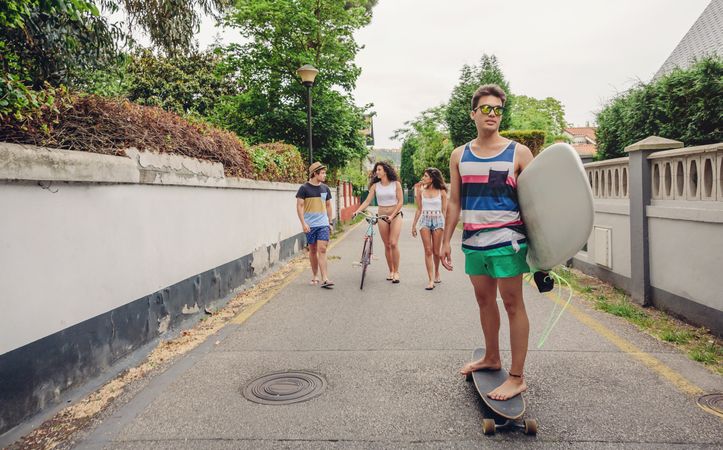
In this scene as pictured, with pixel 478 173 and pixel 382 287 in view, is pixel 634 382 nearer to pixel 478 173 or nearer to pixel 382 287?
pixel 478 173

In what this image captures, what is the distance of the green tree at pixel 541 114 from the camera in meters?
40.3

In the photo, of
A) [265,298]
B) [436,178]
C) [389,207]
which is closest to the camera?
[265,298]

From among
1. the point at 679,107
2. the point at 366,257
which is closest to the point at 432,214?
the point at 366,257

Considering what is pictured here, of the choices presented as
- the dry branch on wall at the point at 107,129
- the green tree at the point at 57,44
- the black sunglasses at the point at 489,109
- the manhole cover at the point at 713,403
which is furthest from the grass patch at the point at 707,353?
the green tree at the point at 57,44

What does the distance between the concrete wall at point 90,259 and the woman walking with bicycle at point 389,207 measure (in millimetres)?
2783

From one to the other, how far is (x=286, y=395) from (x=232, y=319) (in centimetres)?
249

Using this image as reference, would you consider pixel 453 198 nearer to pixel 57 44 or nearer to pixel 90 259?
pixel 90 259

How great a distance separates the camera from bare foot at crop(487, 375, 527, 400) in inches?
121

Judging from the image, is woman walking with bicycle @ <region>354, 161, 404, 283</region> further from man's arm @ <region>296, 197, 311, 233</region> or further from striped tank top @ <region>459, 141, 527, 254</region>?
striped tank top @ <region>459, 141, 527, 254</region>

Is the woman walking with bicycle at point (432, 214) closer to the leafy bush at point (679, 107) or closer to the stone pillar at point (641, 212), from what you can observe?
the stone pillar at point (641, 212)

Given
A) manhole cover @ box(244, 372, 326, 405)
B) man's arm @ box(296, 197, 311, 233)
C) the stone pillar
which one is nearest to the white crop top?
man's arm @ box(296, 197, 311, 233)

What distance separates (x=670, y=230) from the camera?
205 inches

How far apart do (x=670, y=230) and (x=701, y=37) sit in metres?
18.0

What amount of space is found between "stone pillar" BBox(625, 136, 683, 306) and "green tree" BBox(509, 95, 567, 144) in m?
32.9
